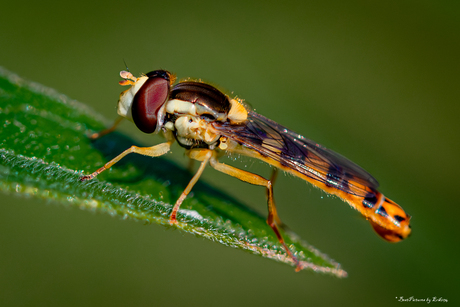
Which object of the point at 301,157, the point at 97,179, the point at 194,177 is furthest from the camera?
the point at 301,157

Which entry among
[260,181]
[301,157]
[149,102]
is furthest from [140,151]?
[301,157]

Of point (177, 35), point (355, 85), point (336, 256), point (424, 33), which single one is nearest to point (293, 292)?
point (336, 256)

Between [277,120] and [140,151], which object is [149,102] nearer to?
[140,151]

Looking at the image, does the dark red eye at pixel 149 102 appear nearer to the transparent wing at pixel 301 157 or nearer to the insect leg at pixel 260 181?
the transparent wing at pixel 301 157

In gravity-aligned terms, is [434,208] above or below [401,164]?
below

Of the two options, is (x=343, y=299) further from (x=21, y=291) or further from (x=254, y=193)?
(x=21, y=291)

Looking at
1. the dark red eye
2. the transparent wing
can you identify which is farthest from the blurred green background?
the dark red eye

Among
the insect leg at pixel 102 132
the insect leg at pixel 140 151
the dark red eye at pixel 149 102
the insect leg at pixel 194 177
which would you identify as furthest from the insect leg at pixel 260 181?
the insect leg at pixel 102 132
